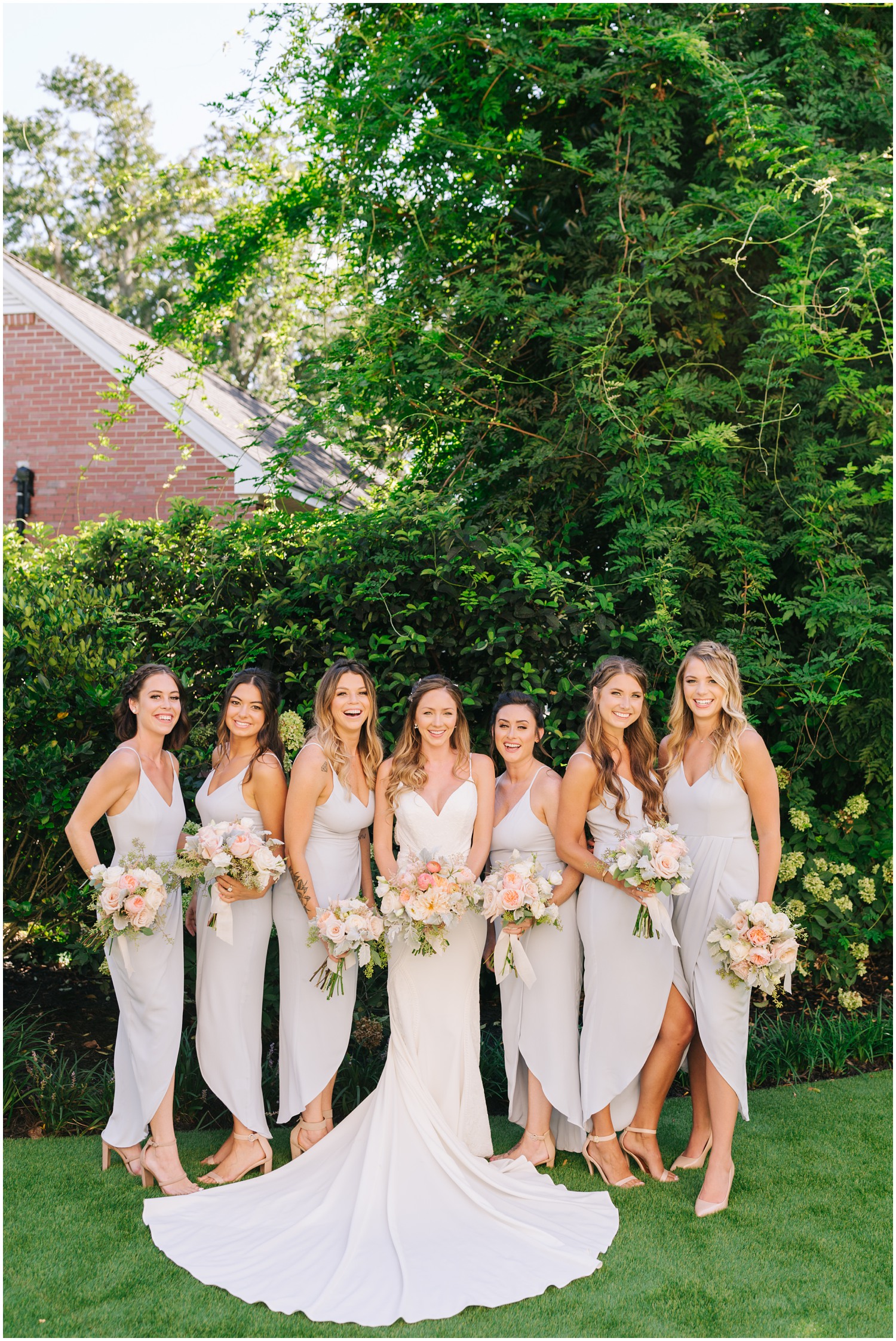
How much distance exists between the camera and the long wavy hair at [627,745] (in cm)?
455

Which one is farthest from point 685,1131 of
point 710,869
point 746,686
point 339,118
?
point 339,118

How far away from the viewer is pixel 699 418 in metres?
6.03


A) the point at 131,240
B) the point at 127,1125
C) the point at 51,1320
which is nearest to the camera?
the point at 51,1320

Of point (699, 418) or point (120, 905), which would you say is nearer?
point (120, 905)

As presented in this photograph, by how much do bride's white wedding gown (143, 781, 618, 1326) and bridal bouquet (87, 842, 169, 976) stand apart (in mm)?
1099

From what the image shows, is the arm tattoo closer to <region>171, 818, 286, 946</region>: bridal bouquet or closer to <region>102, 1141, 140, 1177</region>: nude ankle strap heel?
<region>171, 818, 286, 946</region>: bridal bouquet

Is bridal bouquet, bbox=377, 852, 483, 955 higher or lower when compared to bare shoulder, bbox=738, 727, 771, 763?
lower

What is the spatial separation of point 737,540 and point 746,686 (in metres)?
0.87

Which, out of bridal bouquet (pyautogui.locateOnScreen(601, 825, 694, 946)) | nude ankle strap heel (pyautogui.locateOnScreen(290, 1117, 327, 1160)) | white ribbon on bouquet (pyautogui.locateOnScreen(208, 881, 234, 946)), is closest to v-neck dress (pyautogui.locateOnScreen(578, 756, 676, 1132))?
bridal bouquet (pyautogui.locateOnScreen(601, 825, 694, 946))

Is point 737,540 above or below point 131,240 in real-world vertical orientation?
below

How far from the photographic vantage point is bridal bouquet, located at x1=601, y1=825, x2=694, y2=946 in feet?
13.5

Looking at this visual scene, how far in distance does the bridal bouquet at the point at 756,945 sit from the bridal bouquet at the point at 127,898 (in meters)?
2.40

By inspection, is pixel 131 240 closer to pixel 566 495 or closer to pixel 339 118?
pixel 339 118

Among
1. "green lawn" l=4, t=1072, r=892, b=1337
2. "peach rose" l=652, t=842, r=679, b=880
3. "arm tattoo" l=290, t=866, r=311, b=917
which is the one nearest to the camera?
"green lawn" l=4, t=1072, r=892, b=1337
